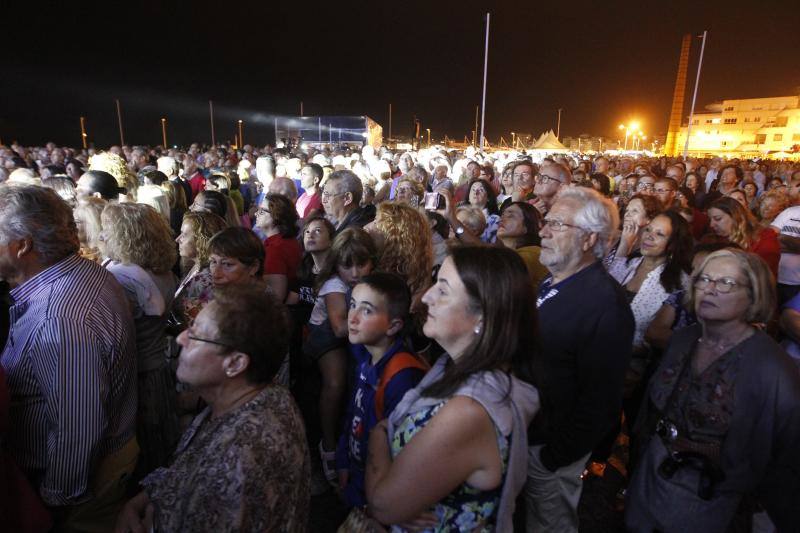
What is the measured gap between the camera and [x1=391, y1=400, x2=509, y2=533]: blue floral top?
55.9 inches

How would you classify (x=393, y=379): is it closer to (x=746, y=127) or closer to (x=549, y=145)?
(x=549, y=145)

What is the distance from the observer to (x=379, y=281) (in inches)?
94.6

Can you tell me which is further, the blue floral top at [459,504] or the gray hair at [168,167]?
the gray hair at [168,167]

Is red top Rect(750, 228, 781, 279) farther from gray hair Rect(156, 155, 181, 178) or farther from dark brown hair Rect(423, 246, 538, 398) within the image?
gray hair Rect(156, 155, 181, 178)

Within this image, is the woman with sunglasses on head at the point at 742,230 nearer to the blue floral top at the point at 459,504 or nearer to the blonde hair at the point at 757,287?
the blonde hair at the point at 757,287

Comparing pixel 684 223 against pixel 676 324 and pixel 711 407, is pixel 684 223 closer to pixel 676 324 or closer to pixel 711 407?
pixel 676 324

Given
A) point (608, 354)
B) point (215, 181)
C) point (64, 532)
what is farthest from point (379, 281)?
point (215, 181)

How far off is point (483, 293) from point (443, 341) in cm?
23

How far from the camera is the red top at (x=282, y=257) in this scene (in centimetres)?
395

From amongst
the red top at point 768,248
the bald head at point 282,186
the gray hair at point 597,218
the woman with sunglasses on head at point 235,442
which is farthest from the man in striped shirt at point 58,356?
the red top at point 768,248

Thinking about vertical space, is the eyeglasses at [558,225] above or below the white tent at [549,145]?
below

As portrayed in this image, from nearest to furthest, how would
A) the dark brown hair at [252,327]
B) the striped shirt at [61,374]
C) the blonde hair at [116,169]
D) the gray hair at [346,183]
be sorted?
the dark brown hair at [252,327]
the striped shirt at [61,374]
the gray hair at [346,183]
the blonde hair at [116,169]

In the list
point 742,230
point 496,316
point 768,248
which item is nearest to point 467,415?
Answer: point 496,316

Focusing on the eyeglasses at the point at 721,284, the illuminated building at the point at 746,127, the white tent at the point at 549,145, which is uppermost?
the illuminated building at the point at 746,127
